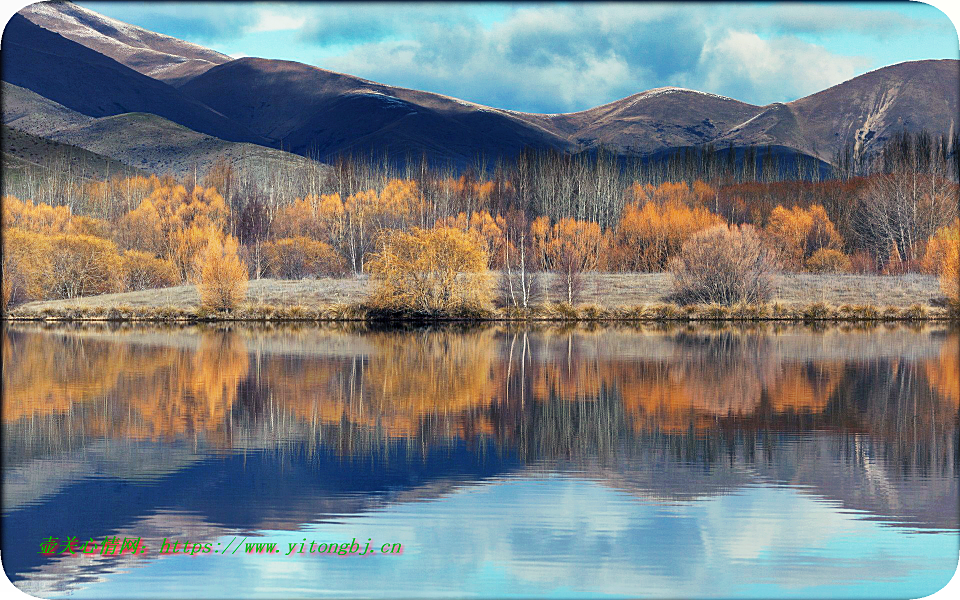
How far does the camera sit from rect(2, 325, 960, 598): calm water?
994 cm

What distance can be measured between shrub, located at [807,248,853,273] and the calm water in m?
60.7

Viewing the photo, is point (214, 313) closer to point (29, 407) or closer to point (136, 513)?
point (29, 407)

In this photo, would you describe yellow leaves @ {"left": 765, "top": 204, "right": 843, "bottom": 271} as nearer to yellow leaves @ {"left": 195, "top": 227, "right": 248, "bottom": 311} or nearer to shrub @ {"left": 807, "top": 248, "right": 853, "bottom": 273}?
shrub @ {"left": 807, "top": 248, "right": 853, "bottom": 273}

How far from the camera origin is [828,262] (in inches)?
3438

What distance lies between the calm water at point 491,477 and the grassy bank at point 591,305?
26.7m

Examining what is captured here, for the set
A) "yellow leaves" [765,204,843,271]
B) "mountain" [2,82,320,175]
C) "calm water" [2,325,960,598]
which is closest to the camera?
"calm water" [2,325,960,598]

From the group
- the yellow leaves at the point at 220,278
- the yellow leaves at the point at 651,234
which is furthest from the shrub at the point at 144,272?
the yellow leaves at the point at 651,234

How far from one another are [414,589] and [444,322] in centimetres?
4482

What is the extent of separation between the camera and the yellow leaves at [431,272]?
53875 millimetres

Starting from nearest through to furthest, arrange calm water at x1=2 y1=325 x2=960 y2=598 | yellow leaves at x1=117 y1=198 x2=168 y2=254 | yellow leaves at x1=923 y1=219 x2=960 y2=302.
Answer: calm water at x1=2 y1=325 x2=960 y2=598, yellow leaves at x1=923 y1=219 x2=960 y2=302, yellow leaves at x1=117 y1=198 x2=168 y2=254

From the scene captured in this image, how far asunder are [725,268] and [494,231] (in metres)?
46.0

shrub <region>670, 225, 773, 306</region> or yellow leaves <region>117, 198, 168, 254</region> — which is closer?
shrub <region>670, 225, 773, 306</region>

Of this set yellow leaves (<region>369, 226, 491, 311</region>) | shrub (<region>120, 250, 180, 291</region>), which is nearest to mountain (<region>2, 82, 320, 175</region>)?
shrub (<region>120, 250, 180, 291</region>)

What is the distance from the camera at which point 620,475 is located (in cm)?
1441
